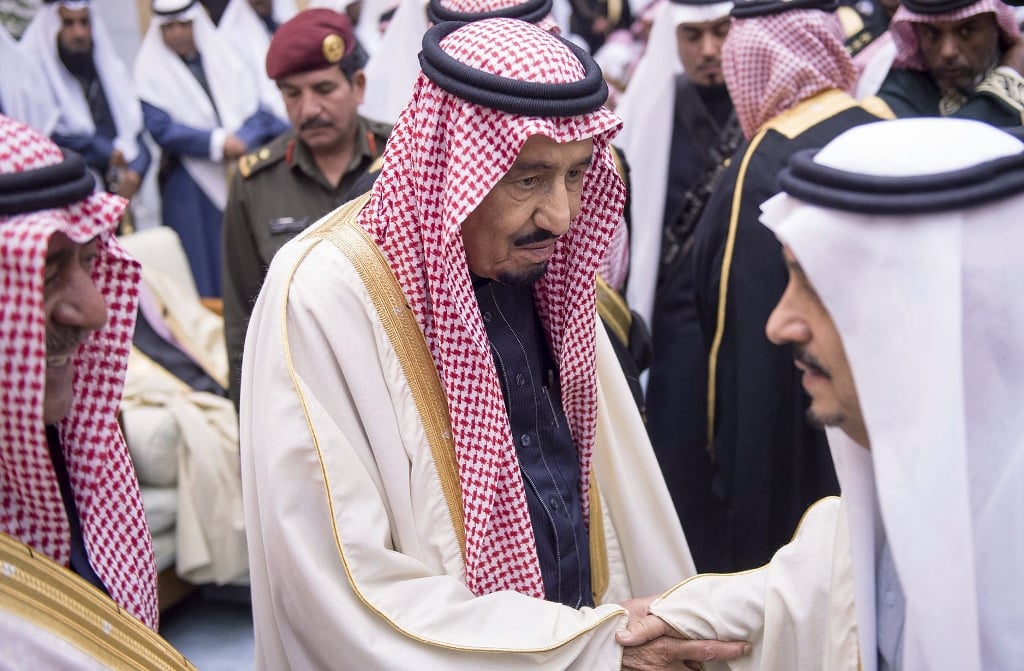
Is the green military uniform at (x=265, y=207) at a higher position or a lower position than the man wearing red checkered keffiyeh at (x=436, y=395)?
lower

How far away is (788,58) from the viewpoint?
3.80 metres

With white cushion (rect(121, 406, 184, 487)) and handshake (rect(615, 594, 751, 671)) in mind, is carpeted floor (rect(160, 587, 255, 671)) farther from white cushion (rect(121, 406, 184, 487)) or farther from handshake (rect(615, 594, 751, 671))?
handshake (rect(615, 594, 751, 671))

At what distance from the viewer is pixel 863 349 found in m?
1.59

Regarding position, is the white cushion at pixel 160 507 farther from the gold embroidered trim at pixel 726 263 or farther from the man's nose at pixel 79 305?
the man's nose at pixel 79 305

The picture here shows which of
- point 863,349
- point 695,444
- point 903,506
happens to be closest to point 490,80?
point 863,349

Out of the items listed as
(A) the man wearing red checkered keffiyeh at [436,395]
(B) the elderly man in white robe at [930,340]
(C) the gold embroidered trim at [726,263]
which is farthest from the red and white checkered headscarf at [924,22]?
(B) the elderly man in white robe at [930,340]

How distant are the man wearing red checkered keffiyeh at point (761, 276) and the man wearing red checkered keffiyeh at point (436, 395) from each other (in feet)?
4.41

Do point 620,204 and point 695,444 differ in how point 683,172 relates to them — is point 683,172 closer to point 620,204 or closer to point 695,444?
point 695,444

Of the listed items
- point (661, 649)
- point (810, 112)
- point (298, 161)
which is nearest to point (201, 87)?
point (298, 161)

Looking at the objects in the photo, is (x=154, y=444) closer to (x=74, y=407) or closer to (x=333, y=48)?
(x=333, y=48)

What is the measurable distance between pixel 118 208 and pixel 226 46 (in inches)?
267

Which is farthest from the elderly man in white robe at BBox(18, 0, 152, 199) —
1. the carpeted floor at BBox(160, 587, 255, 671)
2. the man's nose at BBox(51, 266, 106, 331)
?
the man's nose at BBox(51, 266, 106, 331)

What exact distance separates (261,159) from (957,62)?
281cm

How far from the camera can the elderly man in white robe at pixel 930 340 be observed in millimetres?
1516
